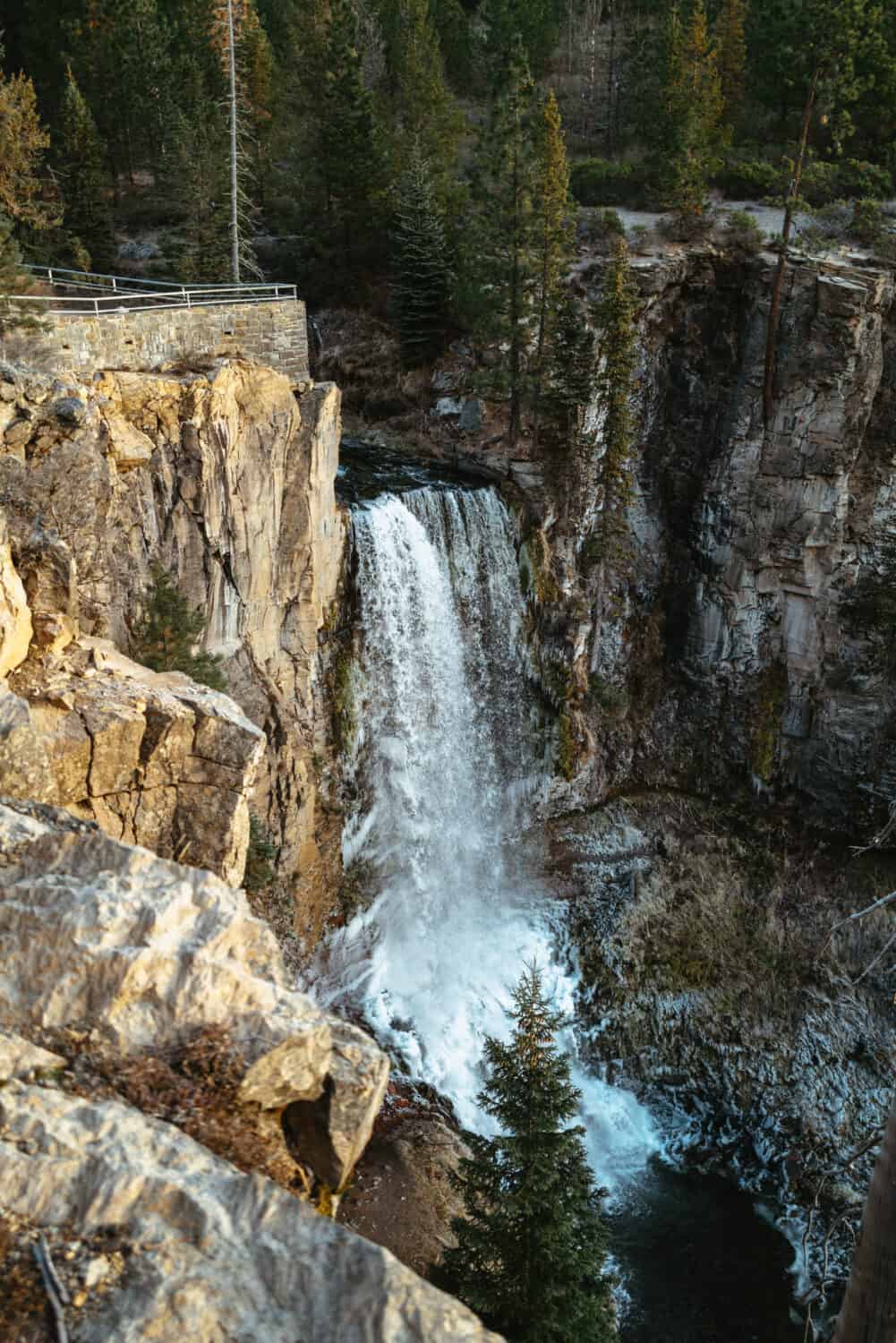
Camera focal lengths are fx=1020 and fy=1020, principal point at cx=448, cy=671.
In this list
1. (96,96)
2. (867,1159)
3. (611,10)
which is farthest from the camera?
(611,10)

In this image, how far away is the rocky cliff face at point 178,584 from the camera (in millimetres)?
11391

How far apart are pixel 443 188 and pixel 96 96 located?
1413cm

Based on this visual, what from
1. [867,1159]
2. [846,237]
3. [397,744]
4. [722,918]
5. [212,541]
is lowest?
[867,1159]

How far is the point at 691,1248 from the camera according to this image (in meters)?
19.0

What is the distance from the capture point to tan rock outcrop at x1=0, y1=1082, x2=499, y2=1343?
498 centimetres

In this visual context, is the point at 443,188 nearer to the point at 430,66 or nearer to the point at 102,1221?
the point at 430,66

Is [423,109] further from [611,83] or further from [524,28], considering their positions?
[611,83]

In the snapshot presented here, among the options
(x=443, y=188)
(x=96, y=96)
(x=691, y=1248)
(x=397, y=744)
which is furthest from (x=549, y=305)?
(x=691, y=1248)

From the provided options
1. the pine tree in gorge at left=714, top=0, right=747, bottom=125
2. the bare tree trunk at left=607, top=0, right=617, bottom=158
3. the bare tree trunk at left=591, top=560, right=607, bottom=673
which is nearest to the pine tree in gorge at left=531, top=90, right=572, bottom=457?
the bare tree trunk at left=591, top=560, right=607, bottom=673

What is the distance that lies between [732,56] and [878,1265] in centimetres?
4180

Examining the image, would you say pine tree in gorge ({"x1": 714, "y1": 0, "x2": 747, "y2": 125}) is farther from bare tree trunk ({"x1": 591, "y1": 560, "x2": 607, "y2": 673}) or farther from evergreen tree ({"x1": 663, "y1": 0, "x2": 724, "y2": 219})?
bare tree trunk ({"x1": 591, "y1": 560, "x2": 607, "y2": 673})

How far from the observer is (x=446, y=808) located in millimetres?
24812

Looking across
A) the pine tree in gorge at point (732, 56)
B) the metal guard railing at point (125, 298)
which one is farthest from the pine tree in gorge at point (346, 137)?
the pine tree in gorge at point (732, 56)

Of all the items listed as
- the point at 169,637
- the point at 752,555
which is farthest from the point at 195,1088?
the point at 752,555
